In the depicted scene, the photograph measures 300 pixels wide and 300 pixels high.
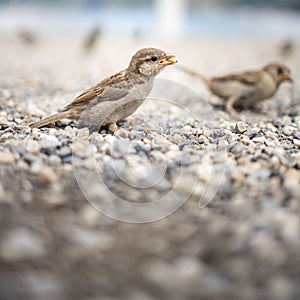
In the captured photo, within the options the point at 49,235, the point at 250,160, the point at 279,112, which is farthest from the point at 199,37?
the point at 49,235

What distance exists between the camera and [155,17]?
14.9 metres

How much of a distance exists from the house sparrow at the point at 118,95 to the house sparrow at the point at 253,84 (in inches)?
51.1

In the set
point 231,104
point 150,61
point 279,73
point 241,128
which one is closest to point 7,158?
point 150,61

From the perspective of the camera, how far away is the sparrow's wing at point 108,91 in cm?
309

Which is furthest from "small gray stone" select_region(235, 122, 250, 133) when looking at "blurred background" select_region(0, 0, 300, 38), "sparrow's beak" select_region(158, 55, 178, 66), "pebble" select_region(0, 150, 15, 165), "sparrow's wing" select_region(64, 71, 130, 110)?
"blurred background" select_region(0, 0, 300, 38)

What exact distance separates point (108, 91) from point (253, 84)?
1.74m

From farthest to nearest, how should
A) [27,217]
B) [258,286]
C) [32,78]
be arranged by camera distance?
1. [32,78]
2. [27,217]
3. [258,286]

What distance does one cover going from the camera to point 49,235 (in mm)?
1767

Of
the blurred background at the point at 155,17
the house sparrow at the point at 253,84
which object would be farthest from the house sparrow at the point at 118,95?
the blurred background at the point at 155,17

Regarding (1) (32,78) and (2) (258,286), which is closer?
(2) (258,286)

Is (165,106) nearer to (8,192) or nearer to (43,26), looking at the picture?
(8,192)

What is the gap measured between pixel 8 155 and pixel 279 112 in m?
2.78

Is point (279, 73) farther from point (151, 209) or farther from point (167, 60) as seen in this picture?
point (151, 209)

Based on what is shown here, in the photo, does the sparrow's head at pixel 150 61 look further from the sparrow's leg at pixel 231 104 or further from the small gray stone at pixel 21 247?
the small gray stone at pixel 21 247
